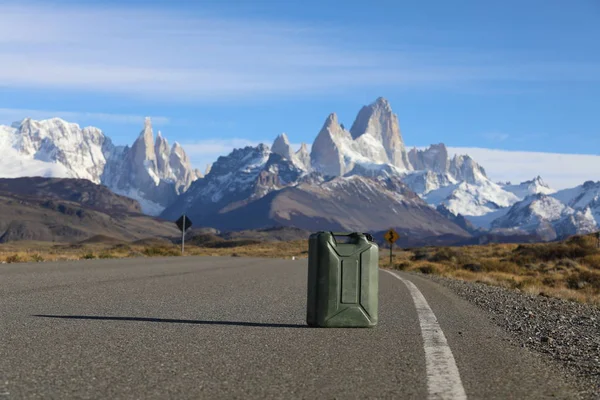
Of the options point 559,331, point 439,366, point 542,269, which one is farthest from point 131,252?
point 439,366

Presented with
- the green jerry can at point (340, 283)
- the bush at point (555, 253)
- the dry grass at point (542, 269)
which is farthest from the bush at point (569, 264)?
the green jerry can at point (340, 283)

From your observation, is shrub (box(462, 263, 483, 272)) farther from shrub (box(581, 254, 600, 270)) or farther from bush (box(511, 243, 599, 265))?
shrub (box(581, 254, 600, 270))

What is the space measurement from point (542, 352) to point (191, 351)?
3.65 meters

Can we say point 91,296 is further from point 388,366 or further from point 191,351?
point 388,366

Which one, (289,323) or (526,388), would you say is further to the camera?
(289,323)

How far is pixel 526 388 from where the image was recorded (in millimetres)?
6535

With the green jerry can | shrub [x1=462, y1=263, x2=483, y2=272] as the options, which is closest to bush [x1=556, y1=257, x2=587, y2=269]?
shrub [x1=462, y1=263, x2=483, y2=272]

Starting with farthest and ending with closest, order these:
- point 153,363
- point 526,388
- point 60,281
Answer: point 60,281
point 153,363
point 526,388

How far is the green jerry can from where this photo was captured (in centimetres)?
1046

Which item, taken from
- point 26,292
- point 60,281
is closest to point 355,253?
point 26,292

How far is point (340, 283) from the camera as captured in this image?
34.6 feet

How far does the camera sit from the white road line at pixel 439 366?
621 cm

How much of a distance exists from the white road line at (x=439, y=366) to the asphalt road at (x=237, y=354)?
0.03m

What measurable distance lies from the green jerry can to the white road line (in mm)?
813
